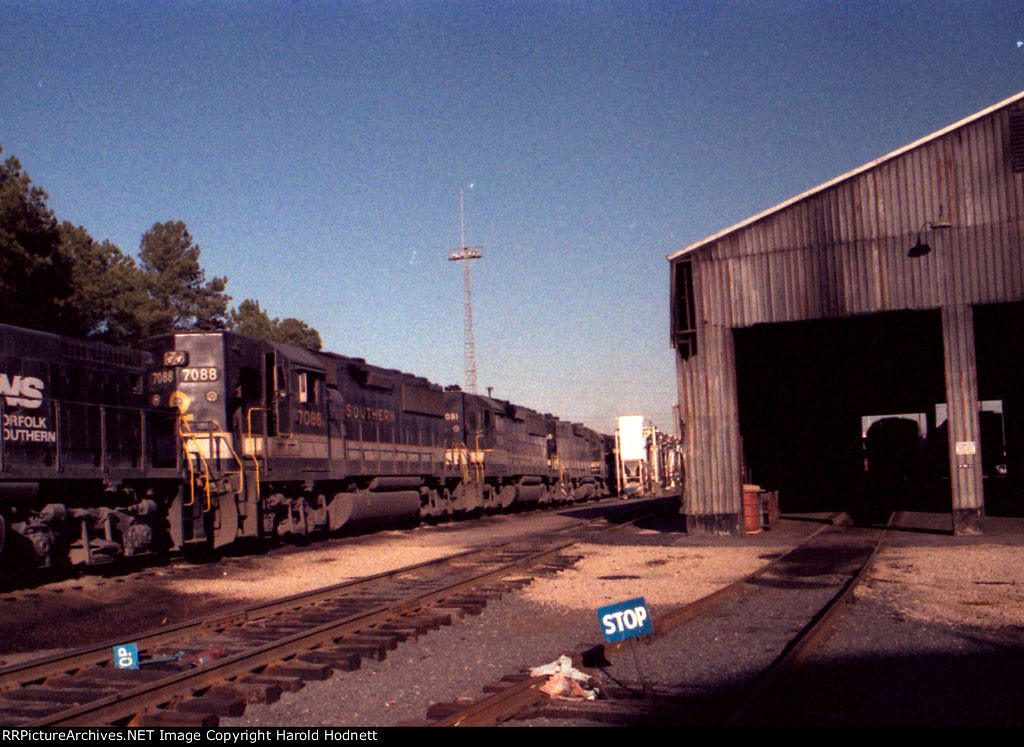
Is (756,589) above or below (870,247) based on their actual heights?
below

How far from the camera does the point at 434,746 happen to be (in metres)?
5.26

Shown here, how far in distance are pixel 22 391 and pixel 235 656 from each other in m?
6.86

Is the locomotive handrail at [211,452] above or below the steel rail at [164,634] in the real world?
above

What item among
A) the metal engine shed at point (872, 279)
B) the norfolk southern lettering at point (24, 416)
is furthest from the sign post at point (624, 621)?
the metal engine shed at point (872, 279)

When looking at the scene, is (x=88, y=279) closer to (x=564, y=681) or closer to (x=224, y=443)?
(x=224, y=443)

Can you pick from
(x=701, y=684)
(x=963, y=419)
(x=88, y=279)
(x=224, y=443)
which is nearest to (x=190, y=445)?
(x=224, y=443)

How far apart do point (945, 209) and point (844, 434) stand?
825 inches

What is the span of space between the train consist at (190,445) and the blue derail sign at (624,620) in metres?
8.45

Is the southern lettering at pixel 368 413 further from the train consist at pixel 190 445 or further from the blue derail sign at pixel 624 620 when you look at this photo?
the blue derail sign at pixel 624 620

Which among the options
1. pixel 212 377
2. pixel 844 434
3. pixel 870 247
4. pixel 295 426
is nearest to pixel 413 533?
pixel 295 426

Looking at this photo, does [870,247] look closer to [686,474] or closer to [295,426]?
[686,474]

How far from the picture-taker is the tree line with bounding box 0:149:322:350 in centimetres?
2948

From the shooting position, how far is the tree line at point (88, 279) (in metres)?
29.5

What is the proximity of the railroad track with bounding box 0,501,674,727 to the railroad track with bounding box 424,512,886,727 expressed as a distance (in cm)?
165
